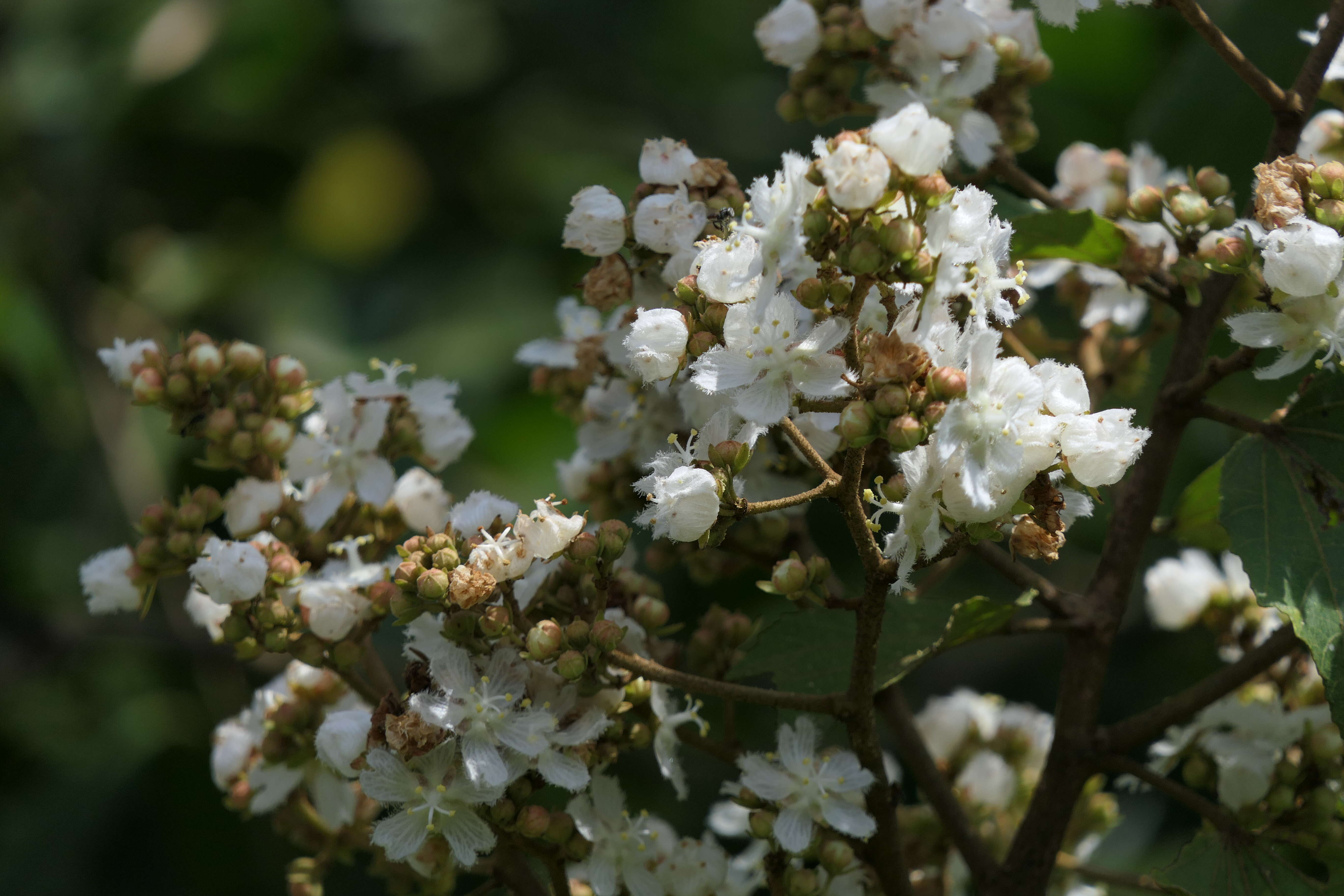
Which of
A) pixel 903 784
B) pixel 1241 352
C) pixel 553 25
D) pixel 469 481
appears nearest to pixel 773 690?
pixel 1241 352

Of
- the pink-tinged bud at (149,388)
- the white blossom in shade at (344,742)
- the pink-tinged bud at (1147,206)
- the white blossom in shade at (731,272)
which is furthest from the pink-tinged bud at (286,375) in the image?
the pink-tinged bud at (1147,206)

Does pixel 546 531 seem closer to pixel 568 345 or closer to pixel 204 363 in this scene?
pixel 568 345

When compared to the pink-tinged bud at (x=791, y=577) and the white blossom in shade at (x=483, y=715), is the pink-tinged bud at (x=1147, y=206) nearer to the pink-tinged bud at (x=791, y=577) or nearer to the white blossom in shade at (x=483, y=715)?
the pink-tinged bud at (x=791, y=577)

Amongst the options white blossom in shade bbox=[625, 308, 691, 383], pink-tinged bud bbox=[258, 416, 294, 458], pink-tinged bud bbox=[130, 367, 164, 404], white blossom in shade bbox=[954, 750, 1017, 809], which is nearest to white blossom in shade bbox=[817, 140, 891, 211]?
white blossom in shade bbox=[625, 308, 691, 383]

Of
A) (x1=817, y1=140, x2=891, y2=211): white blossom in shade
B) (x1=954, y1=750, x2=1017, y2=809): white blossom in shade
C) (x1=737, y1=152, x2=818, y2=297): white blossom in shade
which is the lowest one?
(x1=954, y1=750, x2=1017, y2=809): white blossom in shade

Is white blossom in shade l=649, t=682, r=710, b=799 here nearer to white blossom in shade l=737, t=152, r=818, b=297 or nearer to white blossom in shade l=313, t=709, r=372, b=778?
white blossom in shade l=313, t=709, r=372, b=778

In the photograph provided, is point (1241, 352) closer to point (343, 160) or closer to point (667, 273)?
point (667, 273)
